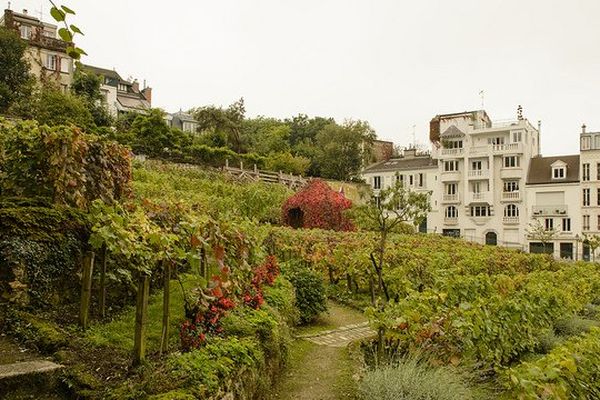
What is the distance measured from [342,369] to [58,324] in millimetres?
4022

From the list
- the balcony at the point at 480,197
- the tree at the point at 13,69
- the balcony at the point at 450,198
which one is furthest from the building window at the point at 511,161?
the tree at the point at 13,69

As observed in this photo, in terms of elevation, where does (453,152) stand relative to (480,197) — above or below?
above

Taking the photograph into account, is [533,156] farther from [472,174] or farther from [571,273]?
[571,273]

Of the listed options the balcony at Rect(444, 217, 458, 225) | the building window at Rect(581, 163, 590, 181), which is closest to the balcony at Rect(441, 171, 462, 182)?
the balcony at Rect(444, 217, 458, 225)

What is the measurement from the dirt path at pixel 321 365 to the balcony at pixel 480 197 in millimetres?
38699

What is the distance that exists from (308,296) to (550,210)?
4012 cm

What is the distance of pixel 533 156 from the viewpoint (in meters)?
47.7

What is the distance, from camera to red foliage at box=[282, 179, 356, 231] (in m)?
27.1

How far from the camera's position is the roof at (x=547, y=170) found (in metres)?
44.4

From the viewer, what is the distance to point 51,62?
4297 centimetres

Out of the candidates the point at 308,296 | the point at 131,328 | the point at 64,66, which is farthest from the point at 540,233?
the point at 64,66

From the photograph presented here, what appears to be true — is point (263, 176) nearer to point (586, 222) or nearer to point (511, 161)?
point (511, 161)

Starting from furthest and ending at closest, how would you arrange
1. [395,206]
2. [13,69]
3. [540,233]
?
[540,233] → [13,69] → [395,206]

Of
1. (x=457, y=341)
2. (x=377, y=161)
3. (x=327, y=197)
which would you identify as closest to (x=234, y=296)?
(x=457, y=341)
